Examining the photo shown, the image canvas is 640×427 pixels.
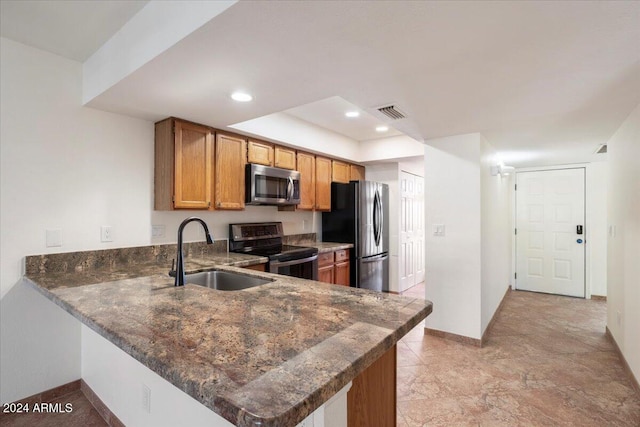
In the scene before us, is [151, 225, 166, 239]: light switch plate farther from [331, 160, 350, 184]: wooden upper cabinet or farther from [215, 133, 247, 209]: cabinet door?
[331, 160, 350, 184]: wooden upper cabinet

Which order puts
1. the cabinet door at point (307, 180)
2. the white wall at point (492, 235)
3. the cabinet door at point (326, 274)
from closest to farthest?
the white wall at point (492, 235), the cabinet door at point (326, 274), the cabinet door at point (307, 180)

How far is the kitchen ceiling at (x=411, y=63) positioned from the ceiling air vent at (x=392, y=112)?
0.08 metres

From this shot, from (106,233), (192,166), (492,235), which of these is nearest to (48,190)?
(106,233)

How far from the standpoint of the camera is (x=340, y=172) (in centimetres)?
471

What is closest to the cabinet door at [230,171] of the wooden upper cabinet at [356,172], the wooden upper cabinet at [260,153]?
the wooden upper cabinet at [260,153]

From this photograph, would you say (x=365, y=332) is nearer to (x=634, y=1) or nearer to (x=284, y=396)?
(x=284, y=396)

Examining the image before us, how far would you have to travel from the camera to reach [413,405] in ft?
6.93

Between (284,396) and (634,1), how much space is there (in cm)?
181

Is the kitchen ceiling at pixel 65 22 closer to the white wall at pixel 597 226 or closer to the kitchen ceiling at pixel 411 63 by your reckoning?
the kitchen ceiling at pixel 411 63

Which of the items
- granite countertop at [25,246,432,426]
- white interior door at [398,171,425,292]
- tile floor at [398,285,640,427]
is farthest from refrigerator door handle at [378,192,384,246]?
granite countertop at [25,246,432,426]

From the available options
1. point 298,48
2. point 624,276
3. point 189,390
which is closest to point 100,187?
point 298,48

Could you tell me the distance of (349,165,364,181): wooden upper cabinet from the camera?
4949 mm

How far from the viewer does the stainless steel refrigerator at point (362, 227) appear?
4312mm

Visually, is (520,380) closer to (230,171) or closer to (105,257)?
(230,171)
